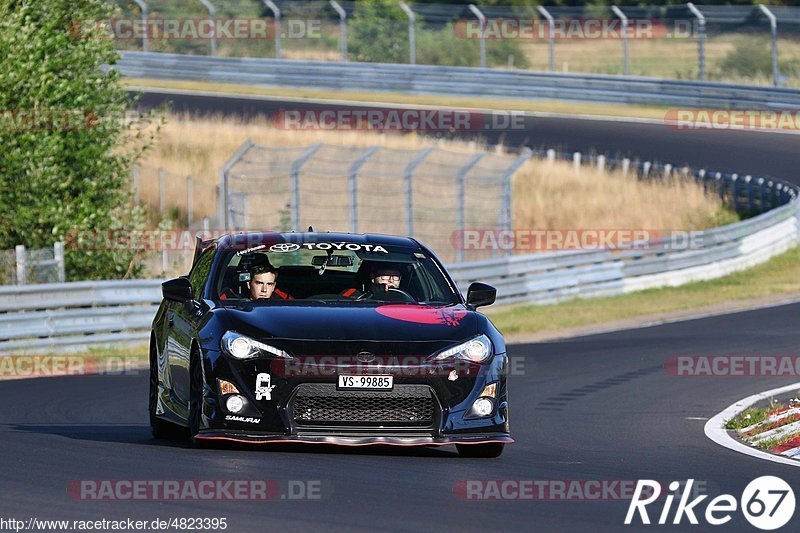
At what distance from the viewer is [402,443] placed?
940cm

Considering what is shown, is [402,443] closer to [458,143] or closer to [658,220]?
[658,220]

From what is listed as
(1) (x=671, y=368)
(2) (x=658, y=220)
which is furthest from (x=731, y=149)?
(1) (x=671, y=368)

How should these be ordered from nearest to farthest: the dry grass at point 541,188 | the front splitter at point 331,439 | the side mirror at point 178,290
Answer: the front splitter at point 331,439 < the side mirror at point 178,290 < the dry grass at point 541,188

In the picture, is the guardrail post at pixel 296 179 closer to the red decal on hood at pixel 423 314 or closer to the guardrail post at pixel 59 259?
the guardrail post at pixel 59 259

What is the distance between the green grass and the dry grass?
4.74 metres

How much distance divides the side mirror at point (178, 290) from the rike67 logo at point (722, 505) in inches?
128

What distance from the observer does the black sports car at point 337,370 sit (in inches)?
367

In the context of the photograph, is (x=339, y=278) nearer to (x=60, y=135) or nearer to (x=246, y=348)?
(x=246, y=348)

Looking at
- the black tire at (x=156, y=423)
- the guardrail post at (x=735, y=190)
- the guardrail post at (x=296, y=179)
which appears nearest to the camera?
the black tire at (x=156, y=423)

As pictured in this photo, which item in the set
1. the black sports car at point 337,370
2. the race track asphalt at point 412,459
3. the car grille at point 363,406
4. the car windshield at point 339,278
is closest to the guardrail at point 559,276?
the race track asphalt at point 412,459

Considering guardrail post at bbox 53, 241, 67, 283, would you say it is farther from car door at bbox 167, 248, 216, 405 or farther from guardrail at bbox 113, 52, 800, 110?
guardrail at bbox 113, 52, 800, 110

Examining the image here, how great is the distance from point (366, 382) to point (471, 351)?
0.71m

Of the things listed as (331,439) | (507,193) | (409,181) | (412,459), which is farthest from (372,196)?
(331,439)

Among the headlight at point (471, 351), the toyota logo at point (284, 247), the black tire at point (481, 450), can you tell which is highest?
the toyota logo at point (284, 247)
